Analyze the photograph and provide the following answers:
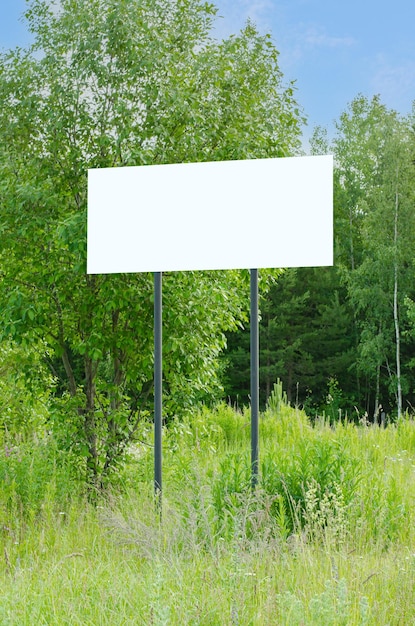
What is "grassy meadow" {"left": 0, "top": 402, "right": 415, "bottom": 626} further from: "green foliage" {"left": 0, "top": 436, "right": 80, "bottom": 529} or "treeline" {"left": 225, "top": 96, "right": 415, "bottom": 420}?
"treeline" {"left": 225, "top": 96, "right": 415, "bottom": 420}

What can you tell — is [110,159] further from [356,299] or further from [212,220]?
[356,299]

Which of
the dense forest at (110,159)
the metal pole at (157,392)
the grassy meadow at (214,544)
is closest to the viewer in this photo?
the grassy meadow at (214,544)

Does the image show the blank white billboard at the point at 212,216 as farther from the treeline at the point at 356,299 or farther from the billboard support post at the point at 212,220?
the treeline at the point at 356,299

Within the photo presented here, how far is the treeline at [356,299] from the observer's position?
24938 millimetres

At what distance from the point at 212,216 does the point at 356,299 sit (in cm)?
2093

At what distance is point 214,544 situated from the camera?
4.50 m

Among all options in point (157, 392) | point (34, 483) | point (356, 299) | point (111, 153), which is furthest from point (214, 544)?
point (356, 299)

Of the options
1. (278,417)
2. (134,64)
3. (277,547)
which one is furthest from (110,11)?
(278,417)

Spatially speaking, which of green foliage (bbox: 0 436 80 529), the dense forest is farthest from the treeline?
green foliage (bbox: 0 436 80 529)

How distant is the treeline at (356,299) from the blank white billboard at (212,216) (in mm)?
19310

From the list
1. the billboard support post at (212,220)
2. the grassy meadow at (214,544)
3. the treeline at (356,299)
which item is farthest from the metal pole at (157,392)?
the treeline at (356,299)

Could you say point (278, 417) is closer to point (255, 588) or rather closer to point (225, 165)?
point (225, 165)

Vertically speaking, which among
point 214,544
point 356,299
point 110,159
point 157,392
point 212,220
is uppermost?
point 110,159

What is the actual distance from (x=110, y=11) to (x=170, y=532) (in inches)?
178
